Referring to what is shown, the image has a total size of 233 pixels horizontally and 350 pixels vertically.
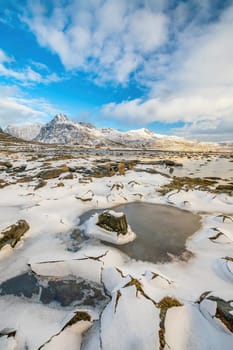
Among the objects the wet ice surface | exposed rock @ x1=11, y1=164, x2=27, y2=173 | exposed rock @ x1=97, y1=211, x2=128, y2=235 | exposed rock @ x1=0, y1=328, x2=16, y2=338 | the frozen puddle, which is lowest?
exposed rock @ x1=11, y1=164, x2=27, y2=173

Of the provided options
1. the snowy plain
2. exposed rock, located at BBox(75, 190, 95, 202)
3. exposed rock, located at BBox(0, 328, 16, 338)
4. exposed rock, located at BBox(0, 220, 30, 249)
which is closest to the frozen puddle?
the snowy plain

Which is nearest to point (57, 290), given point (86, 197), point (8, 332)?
point (8, 332)

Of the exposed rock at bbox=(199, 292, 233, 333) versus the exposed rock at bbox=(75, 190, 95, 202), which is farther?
the exposed rock at bbox=(75, 190, 95, 202)

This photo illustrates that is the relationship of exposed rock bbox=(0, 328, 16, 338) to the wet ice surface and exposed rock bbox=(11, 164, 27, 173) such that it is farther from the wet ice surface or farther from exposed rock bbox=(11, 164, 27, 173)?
exposed rock bbox=(11, 164, 27, 173)

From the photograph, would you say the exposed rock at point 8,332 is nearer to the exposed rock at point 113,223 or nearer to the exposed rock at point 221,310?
the exposed rock at point 221,310

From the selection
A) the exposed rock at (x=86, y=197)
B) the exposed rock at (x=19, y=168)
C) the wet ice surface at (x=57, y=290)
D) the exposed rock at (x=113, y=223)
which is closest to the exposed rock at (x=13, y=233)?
the wet ice surface at (x=57, y=290)

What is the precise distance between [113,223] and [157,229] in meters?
2.67

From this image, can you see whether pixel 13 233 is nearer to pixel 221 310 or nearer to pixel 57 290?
pixel 57 290

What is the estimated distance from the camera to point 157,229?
37.5ft

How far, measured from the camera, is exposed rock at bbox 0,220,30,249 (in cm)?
933

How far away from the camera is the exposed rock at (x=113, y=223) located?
1035 centimetres

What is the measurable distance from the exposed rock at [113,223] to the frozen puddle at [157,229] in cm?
83

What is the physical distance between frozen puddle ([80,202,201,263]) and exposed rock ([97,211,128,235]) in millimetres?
828

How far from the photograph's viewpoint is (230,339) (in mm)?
4812
